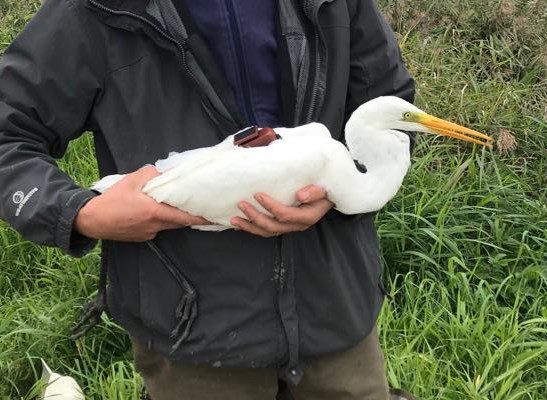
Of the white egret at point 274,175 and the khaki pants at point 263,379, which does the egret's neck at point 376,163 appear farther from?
the khaki pants at point 263,379

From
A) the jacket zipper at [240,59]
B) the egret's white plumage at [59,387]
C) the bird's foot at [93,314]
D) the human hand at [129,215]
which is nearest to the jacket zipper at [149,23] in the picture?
the jacket zipper at [240,59]

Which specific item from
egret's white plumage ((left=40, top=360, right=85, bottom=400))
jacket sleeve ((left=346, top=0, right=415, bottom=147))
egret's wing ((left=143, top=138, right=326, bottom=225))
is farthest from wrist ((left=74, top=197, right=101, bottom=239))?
egret's white plumage ((left=40, top=360, right=85, bottom=400))

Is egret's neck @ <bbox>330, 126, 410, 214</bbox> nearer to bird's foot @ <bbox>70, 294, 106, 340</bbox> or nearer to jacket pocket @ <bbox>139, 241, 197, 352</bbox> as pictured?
jacket pocket @ <bbox>139, 241, 197, 352</bbox>

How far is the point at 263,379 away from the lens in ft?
5.35

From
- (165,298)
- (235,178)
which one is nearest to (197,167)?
(235,178)

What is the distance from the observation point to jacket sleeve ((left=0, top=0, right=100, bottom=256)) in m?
1.38

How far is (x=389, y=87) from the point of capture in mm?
1654

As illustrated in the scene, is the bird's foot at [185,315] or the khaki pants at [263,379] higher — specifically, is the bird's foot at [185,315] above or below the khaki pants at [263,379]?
above

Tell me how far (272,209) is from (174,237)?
25 centimetres

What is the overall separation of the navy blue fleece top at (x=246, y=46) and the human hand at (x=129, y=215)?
0.25 meters

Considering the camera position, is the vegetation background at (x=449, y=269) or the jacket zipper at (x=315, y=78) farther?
the vegetation background at (x=449, y=269)

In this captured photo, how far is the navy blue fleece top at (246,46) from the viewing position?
1.42 metres

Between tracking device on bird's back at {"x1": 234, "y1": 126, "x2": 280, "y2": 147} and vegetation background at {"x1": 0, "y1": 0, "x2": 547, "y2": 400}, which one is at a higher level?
tracking device on bird's back at {"x1": 234, "y1": 126, "x2": 280, "y2": 147}

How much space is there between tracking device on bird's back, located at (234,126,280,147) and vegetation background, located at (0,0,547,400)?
4.17ft
